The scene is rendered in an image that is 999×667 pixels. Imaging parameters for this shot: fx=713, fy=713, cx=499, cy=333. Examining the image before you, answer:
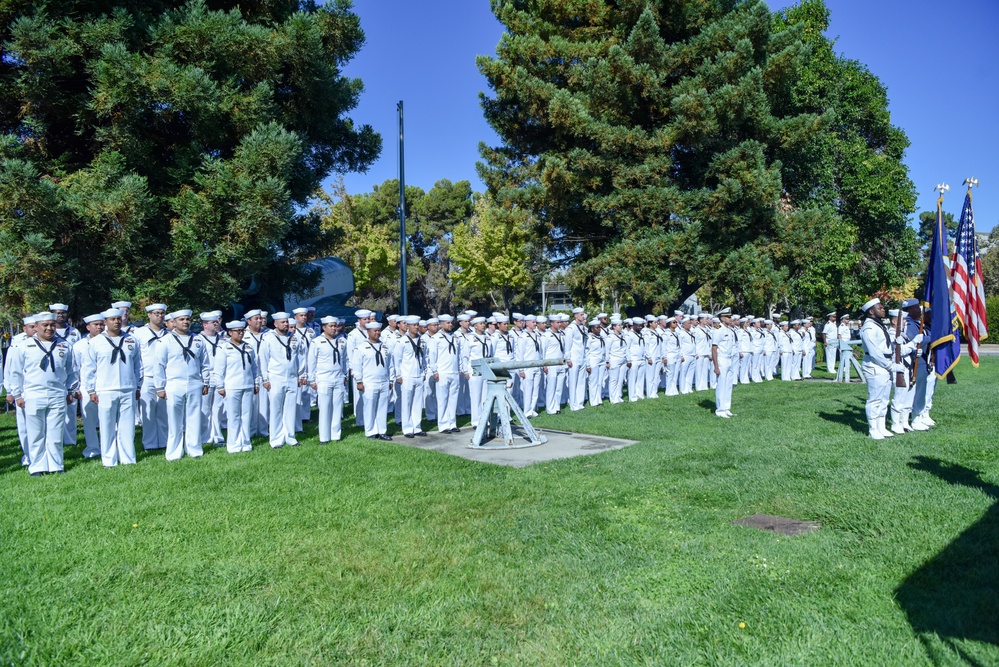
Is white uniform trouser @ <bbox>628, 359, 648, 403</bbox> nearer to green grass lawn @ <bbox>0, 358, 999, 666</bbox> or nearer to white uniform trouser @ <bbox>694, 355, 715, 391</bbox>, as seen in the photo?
white uniform trouser @ <bbox>694, 355, 715, 391</bbox>

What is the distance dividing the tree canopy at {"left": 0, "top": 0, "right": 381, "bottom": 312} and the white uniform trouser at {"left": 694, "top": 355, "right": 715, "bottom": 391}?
35.9 ft

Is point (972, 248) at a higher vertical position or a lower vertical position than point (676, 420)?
higher

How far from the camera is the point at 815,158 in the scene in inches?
983

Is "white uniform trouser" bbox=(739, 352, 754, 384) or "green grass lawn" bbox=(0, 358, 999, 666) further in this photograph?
"white uniform trouser" bbox=(739, 352, 754, 384)

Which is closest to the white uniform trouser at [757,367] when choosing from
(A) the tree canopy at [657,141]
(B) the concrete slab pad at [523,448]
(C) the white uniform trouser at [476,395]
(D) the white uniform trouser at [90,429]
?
(A) the tree canopy at [657,141]

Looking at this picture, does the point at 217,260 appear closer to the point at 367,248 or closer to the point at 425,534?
the point at 425,534

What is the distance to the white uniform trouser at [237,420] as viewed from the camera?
1041 centimetres

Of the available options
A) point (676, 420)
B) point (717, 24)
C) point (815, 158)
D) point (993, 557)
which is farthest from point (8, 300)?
point (815, 158)

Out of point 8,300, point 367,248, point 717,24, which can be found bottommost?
point 8,300

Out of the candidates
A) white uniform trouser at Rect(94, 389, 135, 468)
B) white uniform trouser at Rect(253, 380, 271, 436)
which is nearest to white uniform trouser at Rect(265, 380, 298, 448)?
white uniform trouser at Rect(253, 380, 271, 436)

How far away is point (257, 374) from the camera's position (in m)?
11.9

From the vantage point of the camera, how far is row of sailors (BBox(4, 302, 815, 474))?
9.52 meters

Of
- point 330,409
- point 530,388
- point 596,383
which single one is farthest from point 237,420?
point 596,383

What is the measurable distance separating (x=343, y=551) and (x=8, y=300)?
37.3ft
